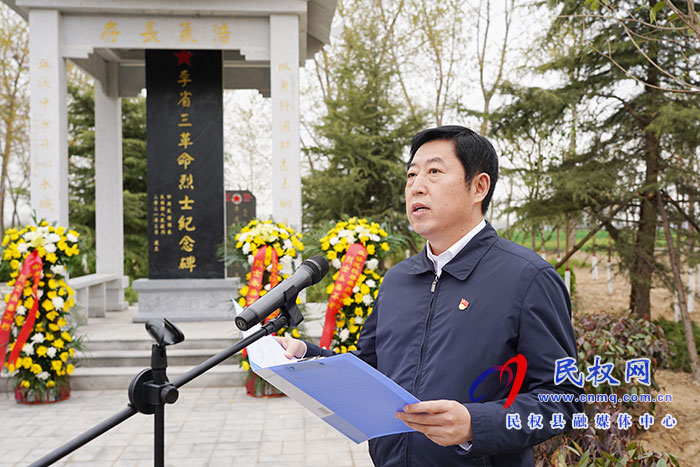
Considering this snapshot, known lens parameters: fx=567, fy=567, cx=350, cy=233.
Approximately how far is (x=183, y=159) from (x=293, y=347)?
562cm

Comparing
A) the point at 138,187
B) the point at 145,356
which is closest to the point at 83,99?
the point at 138,187

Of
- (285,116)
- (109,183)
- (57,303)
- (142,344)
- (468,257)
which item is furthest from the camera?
(109,183)

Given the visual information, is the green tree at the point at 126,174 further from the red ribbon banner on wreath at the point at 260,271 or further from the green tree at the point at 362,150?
the red ribbon banner on wreath at the point at 260,271

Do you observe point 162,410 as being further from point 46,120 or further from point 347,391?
point 46,120

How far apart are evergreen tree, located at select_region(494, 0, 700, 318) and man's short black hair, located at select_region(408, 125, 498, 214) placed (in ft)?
16.0

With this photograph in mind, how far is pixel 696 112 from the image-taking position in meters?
5.21

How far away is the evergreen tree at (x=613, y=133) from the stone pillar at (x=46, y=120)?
4.95 metres

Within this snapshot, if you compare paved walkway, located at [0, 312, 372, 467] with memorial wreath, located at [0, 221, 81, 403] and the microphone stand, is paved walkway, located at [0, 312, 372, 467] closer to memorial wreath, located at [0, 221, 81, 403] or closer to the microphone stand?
memorial wreath, located at [0, 221, 81, 403]

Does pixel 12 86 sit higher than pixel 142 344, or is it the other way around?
pixel 12 86

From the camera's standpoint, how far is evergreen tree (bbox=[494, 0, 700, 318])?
6.06 meters

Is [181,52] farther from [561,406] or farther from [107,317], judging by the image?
[561,406]

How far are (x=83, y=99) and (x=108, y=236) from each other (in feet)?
24.5

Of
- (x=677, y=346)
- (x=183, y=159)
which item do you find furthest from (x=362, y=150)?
(x=677, y=346)

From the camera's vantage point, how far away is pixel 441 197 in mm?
1472
